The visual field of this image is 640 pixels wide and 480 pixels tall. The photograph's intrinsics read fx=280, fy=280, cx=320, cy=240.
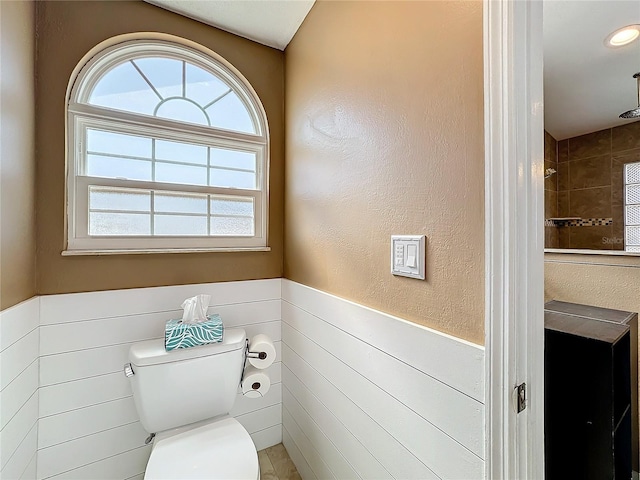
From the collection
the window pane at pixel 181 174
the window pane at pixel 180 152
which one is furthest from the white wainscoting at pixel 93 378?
the window pane at pixel 180 152

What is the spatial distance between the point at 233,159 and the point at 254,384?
123 centimetres

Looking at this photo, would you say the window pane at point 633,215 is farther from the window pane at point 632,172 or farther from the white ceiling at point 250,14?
the white ceiling at point 250,14

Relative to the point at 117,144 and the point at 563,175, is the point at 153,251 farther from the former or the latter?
the point at 563,175

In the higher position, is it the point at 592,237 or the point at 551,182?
the point at 551,182

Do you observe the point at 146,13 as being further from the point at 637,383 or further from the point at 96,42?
the point at 637,383

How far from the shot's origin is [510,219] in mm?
592

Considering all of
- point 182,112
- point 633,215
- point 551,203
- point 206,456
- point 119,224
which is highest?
point 182,112

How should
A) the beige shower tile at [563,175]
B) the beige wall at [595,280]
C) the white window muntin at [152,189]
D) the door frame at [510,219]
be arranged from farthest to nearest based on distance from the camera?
the beige shower tile at [563,175]
the beige wall at [595,280]
the white window muntin at [152,189]
the door frame at [510,219]

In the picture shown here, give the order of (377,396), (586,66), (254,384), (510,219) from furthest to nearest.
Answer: (586,66) → (254,384) → (377,396) → (510,219)

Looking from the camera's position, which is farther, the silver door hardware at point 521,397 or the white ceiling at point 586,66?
the white ceiling at point 586,66

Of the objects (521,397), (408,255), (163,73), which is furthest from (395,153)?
(163,73)

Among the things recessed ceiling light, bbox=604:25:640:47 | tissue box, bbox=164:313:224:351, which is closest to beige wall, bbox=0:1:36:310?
tissue box, bbox=164:313:224:351

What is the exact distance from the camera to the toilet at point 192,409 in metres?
1.01

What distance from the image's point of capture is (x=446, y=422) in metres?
0.70
